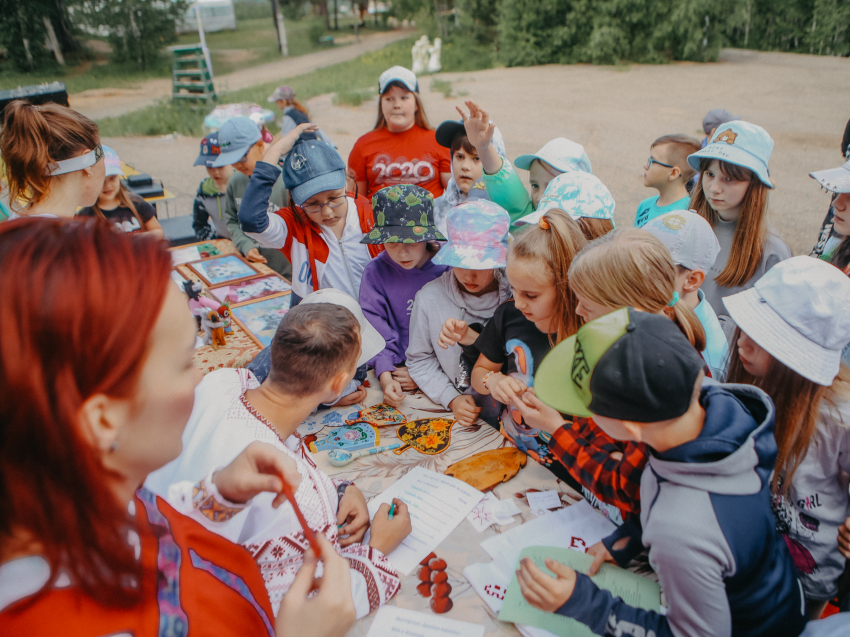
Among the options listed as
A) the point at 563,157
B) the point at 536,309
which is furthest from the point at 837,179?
the point at 536,309

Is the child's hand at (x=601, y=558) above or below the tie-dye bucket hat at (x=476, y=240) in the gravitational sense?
below

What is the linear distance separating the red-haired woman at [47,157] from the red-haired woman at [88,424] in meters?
2.00

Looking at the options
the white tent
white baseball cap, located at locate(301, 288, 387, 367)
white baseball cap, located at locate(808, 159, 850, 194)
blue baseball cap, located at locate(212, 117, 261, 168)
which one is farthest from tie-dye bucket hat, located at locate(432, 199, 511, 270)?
the white tent

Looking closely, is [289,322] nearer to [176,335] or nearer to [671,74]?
[176,335]

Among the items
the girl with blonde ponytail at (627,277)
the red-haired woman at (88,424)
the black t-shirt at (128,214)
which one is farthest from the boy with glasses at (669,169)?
the black t-shirt at (128,214)

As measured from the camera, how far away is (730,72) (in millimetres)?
15102

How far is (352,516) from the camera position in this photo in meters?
1.54

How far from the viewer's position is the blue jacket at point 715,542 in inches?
39.9

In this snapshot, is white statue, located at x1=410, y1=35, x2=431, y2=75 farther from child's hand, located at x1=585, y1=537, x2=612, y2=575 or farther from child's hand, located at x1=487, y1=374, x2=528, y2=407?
child's hand, located at x1=585, y1=537, x2=612, y2=575

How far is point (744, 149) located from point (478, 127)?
1345mm

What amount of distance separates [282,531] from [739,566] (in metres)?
1.02

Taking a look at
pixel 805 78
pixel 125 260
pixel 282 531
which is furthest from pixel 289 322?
pixel 805 78

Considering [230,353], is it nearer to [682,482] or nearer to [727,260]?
[682,482]

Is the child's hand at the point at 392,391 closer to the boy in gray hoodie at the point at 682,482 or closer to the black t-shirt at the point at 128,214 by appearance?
the boy in gray hoodie at the point at 682,482
